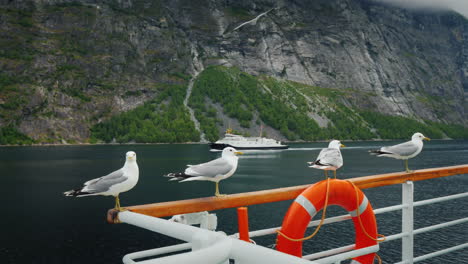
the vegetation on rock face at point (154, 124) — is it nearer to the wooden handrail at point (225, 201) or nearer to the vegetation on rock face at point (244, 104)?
the vegetation on rock face at point (244, 104)

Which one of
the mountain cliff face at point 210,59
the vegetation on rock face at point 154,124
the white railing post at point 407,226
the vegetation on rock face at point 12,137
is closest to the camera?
the white railing post at point 407,226

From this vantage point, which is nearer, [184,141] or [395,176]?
[395,176]

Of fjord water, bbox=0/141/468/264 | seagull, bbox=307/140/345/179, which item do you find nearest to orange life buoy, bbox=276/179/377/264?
seagull, bbox=307/140/345/179

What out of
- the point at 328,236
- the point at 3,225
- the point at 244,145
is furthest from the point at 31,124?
the point at 328,236

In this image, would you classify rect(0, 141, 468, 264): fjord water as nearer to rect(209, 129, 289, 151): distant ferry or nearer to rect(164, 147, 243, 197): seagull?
rect(164, 147, 243, 197): seagull

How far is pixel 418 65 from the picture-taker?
575 feet

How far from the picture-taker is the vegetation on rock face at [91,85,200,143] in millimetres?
117812

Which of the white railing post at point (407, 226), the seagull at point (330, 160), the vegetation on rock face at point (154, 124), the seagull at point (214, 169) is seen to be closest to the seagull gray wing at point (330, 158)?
the seagull at point (330, 160)

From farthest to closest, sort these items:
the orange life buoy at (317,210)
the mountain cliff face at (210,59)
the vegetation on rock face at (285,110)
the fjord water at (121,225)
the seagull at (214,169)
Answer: the vegetation on rock face at (285,110)
the mountain cliff face at (210,59)
the fjord water at (121,225)
the seagull at (214,169)
the orange life buoy at (317,210)

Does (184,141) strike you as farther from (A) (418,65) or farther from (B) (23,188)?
(A) (418,65)

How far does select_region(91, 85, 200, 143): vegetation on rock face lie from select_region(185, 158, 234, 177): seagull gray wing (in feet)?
384

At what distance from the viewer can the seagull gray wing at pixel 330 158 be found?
14.6ft

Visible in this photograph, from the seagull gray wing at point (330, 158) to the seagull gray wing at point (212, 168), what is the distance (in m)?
1.15

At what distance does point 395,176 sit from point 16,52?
450ft
